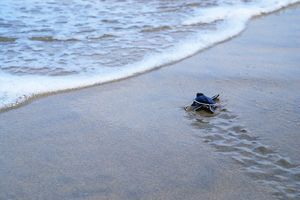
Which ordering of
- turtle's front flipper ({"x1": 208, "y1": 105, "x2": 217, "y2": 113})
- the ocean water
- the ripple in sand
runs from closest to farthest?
the ripple in sand, turtle's front flipper ({"x1": 208, "y1": 105, "x2": 217, "y2": 113}), the ocean water

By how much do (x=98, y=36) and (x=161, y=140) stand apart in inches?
125

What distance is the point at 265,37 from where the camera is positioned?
583 centimetres

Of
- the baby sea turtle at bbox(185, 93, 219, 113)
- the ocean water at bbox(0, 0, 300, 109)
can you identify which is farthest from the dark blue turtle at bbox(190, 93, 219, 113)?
the ocean water at bbox(0, 0, 300, 109)

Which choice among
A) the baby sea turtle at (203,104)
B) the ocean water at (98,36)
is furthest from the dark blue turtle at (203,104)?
the ocean water at (98,36)

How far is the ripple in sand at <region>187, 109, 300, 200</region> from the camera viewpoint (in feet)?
7.97

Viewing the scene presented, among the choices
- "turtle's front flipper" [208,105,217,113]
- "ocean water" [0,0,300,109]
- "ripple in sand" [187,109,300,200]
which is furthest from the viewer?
"ocean water" [0,0,300,109]

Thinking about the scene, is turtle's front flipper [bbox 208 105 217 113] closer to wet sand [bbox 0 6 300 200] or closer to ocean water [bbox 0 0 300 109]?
wet sand [bbox 0 6 300 200]

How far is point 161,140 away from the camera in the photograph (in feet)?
9.92

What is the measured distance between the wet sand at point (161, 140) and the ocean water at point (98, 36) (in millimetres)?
343

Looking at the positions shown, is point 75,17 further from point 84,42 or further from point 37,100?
point 37,100

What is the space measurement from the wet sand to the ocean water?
1.13ft

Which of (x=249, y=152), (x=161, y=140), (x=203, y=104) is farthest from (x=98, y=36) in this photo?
(x=249, y=152)

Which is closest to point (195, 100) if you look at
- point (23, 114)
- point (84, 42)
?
point (23, 114)

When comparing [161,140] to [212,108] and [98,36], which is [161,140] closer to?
[212,108]
